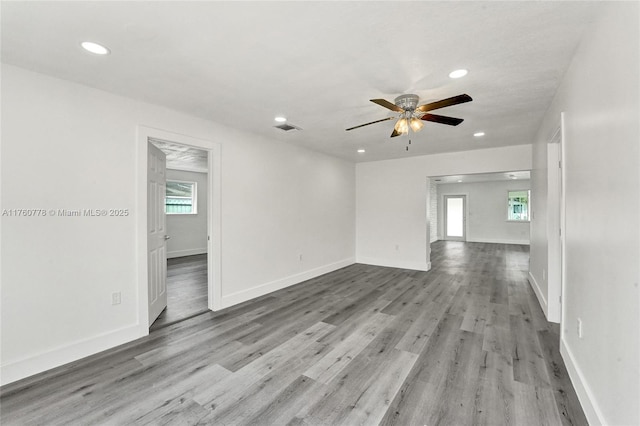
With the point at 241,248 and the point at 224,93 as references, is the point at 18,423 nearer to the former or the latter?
the point at 241,248

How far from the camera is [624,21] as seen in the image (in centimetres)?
134

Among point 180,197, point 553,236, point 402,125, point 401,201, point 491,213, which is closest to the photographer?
point 402,125

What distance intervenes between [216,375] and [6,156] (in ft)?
8.09

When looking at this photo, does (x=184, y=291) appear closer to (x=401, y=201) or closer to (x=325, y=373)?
(x=325, y=373)

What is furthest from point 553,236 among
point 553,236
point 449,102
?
point 449,102

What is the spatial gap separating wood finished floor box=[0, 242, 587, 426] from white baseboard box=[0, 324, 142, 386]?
0.29 ft

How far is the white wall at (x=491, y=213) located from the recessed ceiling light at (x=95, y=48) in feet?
39.5

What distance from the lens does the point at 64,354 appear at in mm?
2439

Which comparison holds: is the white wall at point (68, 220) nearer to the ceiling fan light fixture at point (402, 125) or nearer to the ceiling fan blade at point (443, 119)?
the ceiling fan light fixture at point (402, 125)

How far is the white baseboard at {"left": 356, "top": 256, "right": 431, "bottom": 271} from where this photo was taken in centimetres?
603

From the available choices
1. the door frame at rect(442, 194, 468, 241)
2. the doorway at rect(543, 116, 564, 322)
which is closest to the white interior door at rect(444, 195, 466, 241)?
the door frame at rect(442, 194, 468, 241)

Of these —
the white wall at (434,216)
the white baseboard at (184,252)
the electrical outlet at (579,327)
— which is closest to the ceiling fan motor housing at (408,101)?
the electrical outlet at (579,327)

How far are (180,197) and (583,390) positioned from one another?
8.76 meters

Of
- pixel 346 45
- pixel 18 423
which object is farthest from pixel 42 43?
pixel 18 423
